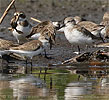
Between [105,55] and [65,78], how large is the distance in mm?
2736

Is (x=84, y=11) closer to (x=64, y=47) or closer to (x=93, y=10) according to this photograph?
(x=93, y=10)

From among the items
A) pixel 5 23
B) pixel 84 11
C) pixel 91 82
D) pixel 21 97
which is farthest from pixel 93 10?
pixel 21 97

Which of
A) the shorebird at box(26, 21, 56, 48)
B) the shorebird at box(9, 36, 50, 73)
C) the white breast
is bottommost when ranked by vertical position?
the shorebird at box(9, 36, 50, 73)

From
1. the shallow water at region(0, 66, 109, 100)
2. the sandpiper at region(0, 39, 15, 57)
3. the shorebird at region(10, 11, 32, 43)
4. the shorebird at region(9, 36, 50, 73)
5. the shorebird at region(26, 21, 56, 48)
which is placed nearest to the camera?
the shallow water at region(0, 66, 109, 100)

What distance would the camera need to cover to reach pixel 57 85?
963cm

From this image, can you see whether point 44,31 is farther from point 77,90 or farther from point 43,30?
point 77,90

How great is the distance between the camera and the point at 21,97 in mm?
8422

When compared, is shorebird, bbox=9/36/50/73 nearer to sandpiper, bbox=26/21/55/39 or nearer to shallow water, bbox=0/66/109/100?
shallow water, bbox=0/66/109/100

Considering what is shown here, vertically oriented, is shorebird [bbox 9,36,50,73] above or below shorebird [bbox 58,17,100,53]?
below

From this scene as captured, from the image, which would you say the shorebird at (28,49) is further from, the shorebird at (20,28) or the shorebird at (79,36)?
the shorebird at (20,28)

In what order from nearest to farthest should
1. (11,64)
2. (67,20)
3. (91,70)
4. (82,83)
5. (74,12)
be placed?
(82,83) < (91,70) < (11,64) < (67,20) < (74,12)

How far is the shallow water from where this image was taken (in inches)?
337

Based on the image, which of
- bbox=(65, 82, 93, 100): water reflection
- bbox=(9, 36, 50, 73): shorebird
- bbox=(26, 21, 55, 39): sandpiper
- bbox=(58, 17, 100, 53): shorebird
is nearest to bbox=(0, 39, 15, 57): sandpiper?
bbox=(9, 36, 50, 73): shorebird

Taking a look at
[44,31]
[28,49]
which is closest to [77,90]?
[28,49]
